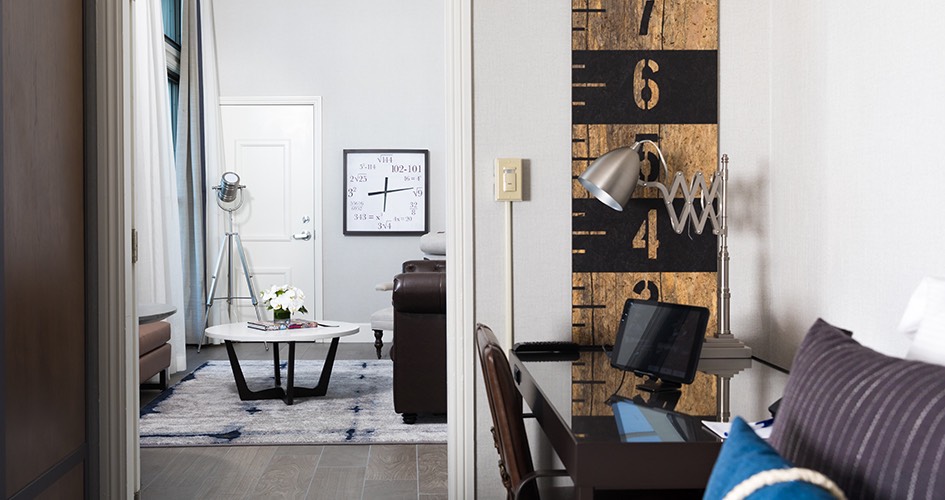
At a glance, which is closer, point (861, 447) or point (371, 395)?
point (861, 447)

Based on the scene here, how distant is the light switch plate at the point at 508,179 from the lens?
8.04ft

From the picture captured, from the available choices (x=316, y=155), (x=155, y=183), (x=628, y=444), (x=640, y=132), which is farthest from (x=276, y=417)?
(x=316, y=155)

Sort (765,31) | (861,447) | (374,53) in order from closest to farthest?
1. (861,447)
2. (765,31)
3. (374,53)

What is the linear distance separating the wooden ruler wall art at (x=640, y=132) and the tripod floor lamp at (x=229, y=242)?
17.2 feet

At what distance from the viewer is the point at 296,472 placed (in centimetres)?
342

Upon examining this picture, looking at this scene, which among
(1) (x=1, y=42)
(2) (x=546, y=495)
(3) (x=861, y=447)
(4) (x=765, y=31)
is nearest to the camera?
(3) (x=861, y=447)

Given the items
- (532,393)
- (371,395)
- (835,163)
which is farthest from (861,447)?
(371,395)

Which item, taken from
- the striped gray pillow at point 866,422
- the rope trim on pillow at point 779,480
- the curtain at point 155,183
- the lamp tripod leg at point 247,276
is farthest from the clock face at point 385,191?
the rope trim on pillow at point 779,480

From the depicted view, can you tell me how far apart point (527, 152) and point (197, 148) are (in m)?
5.15

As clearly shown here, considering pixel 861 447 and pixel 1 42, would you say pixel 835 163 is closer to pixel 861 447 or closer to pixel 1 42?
pixel 861 447

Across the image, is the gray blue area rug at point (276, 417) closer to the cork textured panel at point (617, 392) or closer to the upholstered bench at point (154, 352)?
the upholstered bench at point (154, 352)

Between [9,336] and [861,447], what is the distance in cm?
184

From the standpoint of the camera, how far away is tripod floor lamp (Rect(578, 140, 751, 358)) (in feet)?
7.18

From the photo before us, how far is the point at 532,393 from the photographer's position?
1.90m
